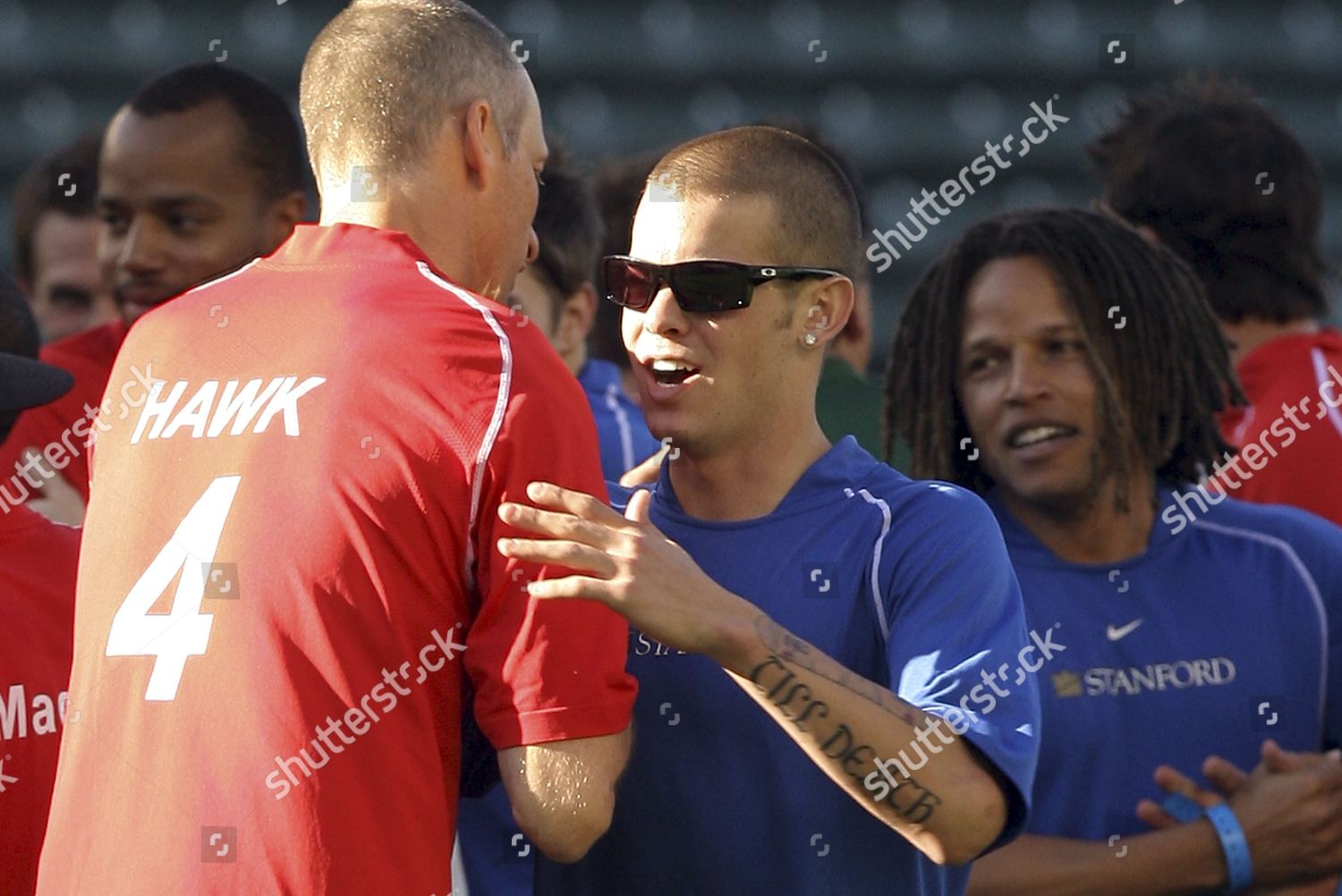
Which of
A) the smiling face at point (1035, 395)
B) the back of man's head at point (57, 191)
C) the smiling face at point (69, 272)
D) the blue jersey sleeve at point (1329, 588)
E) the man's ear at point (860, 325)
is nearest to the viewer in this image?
the blue jersey sleeve at point (1329, 588)

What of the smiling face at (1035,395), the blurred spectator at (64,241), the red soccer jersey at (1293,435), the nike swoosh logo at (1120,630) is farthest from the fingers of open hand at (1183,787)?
the blurred spectator at (64,241)

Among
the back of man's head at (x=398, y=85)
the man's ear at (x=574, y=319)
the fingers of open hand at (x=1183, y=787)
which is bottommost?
the fingers of open hand at (x=1183, y=787)

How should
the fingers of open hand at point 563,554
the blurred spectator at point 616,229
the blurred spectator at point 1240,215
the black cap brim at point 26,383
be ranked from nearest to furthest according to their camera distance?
the fingers of open hand at point 563,554
the black cap brim at point 26,383
the blurred spectator at point 1240,215
the blurred spectator at point 616,229

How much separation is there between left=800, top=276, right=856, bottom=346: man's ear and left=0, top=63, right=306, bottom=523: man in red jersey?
70.7 inches

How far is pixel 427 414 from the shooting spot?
2037 mm

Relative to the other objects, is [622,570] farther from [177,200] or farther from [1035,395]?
[177,200]

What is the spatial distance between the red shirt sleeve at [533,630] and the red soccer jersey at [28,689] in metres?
0.72

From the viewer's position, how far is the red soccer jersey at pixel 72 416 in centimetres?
379

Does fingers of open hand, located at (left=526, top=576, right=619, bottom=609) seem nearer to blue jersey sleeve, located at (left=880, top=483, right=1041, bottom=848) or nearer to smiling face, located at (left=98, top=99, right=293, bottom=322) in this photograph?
blue jersey sleeve, located at (left=880, top=483, right=1041, bottom=848)

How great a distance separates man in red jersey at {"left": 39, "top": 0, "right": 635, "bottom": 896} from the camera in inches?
A: 78.7

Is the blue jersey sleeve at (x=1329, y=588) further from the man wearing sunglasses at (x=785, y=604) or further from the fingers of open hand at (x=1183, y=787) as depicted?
the man wearing sunglasses at (x=785, y=604)

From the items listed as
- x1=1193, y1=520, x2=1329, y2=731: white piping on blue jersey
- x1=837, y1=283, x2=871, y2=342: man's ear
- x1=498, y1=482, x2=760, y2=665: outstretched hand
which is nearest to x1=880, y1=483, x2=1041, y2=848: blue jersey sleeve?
x1=498, y1=482, x2=760, y2=665: outstretched hand

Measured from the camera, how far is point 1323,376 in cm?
372

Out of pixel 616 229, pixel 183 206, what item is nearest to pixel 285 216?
pixel 183 206
